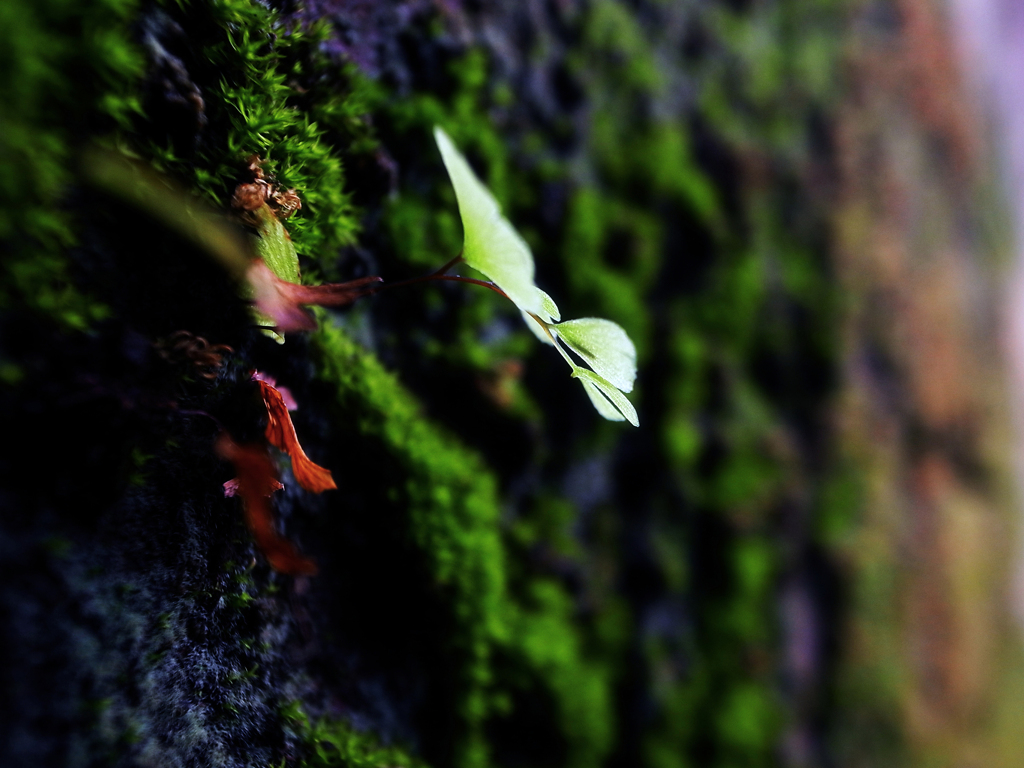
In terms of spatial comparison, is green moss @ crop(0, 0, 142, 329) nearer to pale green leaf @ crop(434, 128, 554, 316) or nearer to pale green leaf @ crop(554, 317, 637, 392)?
pale green leaf @ crop(434, 128, 554, 316)

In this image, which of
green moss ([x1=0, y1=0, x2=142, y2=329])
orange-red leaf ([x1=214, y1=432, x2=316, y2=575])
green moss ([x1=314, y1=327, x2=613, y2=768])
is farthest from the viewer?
green moss ([x1=314, y1=327, x2=613, y2=768])

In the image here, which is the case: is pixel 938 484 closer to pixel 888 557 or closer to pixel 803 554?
pixel 888 557

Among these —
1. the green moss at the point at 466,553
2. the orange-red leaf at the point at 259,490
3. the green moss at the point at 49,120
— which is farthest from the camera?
the green moss at the point at 466,553

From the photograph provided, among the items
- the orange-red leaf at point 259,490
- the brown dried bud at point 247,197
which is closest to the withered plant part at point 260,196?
the brown dried bud at point 247,197

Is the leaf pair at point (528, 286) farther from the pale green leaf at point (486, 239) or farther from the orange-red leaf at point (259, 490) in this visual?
the orange-red leaf at point (259, 490)

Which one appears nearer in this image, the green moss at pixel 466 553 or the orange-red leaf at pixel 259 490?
the orange-red leaf at pixel 259 490

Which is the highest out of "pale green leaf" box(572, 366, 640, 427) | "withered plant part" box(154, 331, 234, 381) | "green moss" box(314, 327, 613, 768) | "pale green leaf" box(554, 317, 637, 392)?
"pale green leaf" box(554, 317, 637, 392)

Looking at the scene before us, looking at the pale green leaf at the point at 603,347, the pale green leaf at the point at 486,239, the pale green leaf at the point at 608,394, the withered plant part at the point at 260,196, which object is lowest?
the pale green leaf at the point at 608,394

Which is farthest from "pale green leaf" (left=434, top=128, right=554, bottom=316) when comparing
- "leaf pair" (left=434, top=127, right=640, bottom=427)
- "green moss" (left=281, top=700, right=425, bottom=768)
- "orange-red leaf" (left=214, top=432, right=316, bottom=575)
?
"green moss" (left=281, top=700, right=425, bottom=768)
